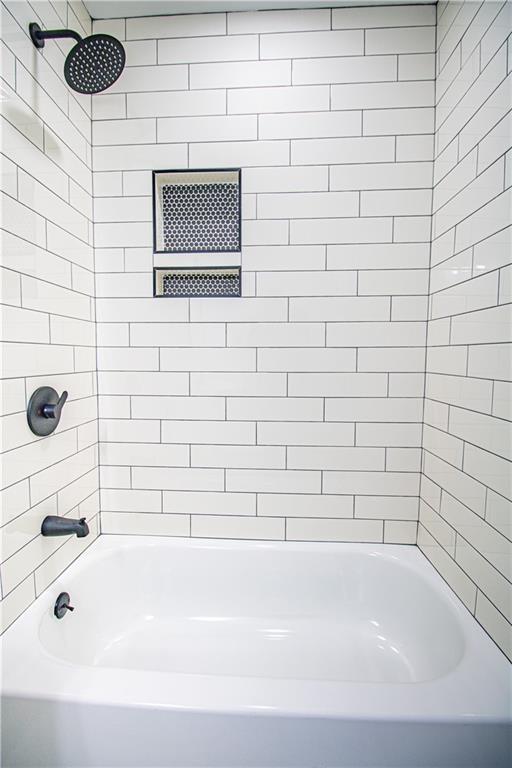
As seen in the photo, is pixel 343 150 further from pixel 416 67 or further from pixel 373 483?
pixel 373 483

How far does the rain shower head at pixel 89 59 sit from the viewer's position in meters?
1.03

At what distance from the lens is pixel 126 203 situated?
1.41 meters

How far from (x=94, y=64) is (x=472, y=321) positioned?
1351 mm

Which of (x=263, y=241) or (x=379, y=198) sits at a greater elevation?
(x=379, y=198)

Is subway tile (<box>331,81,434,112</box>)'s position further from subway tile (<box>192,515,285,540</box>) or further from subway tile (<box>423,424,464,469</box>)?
subway tile (<box>192,515,285,540</box>)

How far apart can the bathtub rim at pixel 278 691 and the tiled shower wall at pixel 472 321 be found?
0.42ft

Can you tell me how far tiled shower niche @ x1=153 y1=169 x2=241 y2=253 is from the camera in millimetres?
1432

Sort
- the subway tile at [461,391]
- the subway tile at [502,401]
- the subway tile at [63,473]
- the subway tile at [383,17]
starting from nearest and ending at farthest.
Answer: the subway tile at [502,401] → the subway tile at [461,391] → the subway tile at [63,473] → the subway tile at [383,17]

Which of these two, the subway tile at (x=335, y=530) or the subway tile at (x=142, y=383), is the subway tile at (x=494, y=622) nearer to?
the subway tile at (x=335, y=530)

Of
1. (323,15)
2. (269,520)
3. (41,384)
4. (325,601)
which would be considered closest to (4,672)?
(41,384)

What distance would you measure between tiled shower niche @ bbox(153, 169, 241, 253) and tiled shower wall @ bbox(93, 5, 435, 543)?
62 mm

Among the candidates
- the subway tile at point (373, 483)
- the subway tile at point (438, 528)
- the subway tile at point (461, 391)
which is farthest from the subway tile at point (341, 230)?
the subway tile at point (438, 528)

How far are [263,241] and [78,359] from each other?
32.4 inches

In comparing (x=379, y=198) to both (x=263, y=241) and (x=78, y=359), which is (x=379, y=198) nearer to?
(x=263, y=241)
